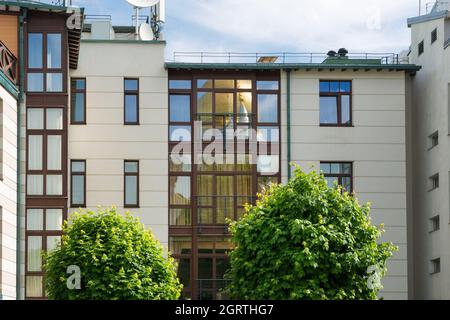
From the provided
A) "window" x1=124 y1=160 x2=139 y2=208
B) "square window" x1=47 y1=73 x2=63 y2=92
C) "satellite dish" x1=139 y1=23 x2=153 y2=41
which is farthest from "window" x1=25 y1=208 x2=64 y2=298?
"satellite dish" x1=139 y1=23 x2=153 y2=41

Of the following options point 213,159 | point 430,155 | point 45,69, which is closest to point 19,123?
point 45,69

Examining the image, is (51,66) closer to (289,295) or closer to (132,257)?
(132,257)

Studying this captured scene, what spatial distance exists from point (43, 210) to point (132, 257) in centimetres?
776

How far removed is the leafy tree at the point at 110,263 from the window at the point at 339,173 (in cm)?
1223

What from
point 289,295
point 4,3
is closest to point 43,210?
point 4,3

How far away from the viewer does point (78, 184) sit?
148 ft

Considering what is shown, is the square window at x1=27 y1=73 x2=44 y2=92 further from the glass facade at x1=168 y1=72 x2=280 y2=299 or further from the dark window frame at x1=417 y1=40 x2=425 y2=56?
the dark window frame at x1=417 y1=40 x2=425 y2=56

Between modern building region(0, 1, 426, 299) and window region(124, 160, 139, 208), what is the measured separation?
5 cm

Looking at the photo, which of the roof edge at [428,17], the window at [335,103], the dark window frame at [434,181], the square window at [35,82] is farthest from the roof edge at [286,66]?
the square window at [35,82]

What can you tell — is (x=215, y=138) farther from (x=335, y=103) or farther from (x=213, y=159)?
(x=335, y=103)

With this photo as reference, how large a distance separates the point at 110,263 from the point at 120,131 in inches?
482

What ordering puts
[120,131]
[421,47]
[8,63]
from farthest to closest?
[421,47], [120,131], [8,63]

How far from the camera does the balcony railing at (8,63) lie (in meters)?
39.0

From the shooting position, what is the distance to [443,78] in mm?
44312
